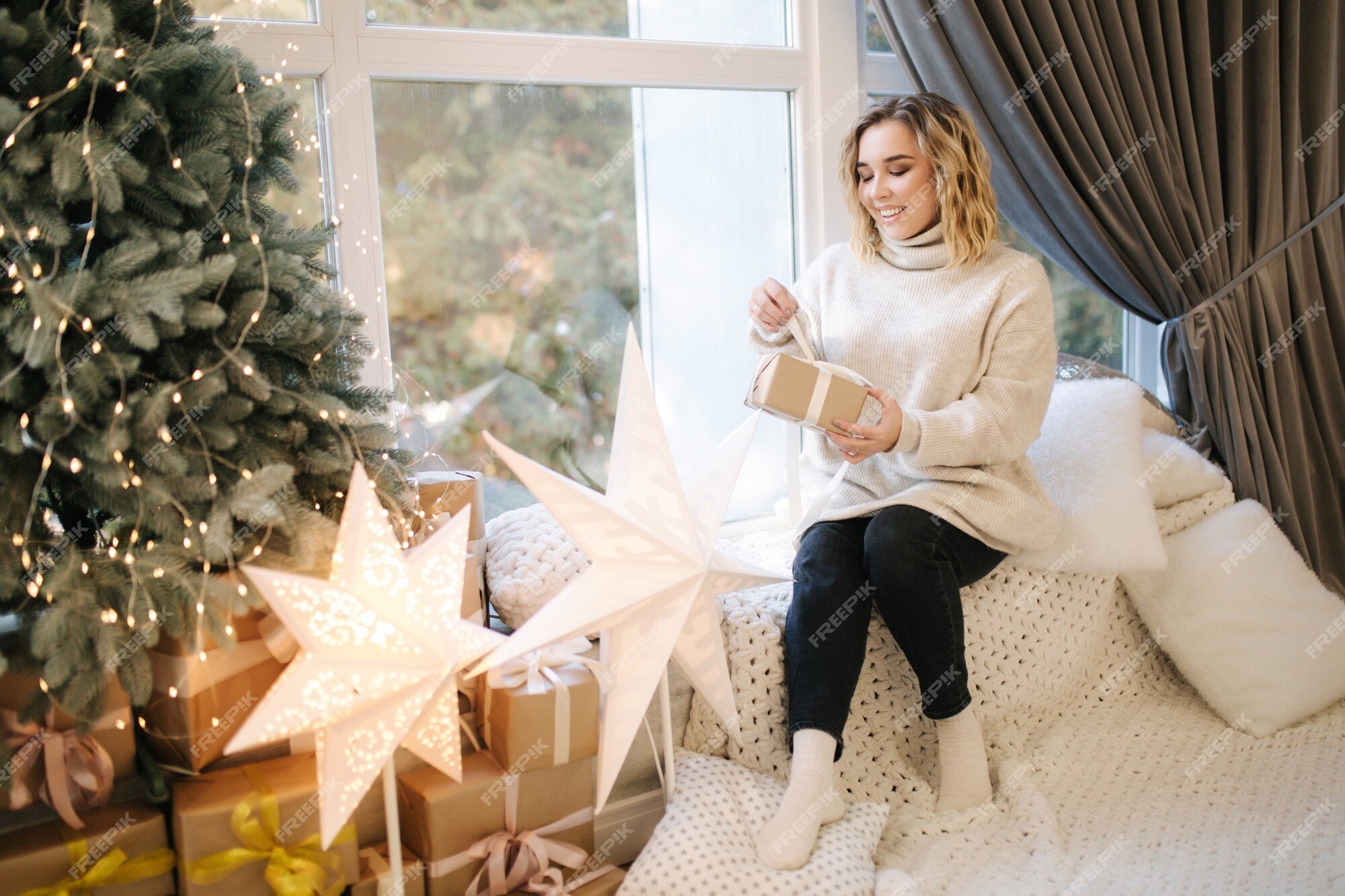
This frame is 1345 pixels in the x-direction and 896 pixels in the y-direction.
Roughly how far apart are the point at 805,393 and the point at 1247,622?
1042 mm

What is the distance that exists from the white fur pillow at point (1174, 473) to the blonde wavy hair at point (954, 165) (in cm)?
63

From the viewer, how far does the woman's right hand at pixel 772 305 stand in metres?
1.74

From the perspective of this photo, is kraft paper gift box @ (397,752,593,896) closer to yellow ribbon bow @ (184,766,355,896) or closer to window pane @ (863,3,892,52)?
yellow ribbon bow @ (184,766,355,896)

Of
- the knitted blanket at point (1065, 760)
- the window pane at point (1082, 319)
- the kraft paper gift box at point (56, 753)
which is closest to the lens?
the kraft paper gift box at point (56, 753)

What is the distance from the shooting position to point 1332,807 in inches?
59.0

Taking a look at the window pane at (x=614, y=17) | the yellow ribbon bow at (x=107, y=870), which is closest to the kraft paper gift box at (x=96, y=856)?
the yellow ribbon bow at (x=107, y=870)

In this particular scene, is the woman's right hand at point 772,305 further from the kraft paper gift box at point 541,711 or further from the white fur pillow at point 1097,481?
the kraft paper gift box at point 541,711

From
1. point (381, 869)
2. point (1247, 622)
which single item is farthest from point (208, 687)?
point (1247, 622)

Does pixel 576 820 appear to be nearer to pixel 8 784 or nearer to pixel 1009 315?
pixel 8 784

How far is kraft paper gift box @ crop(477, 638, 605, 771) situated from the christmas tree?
0.30m

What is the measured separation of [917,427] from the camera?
1.55 m

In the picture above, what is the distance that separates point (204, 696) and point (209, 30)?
82cm

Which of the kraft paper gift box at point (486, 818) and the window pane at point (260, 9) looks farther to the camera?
the window pane at point (260, 9)

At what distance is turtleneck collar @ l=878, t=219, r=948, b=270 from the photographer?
1.72 meters
